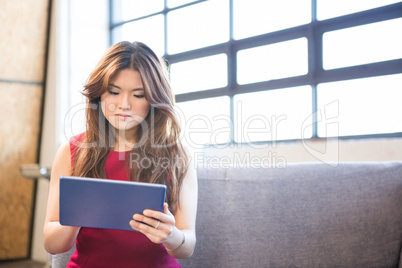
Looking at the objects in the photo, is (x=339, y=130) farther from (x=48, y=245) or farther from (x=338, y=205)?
(x=48, y=245)

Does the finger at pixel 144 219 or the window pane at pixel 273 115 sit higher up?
the window pane at pixel 273 115

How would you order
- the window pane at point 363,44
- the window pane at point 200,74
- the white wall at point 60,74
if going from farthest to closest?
the white wall at point 60,74
the window pane at point 200,74
the window pane at point 363,44

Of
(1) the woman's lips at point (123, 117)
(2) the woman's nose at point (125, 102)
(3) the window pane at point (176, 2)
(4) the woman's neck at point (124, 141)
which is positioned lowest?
(4) the woman's neck at point (124, 141)

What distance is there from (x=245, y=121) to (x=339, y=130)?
2.31 ft

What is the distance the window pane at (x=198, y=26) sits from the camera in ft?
10.9

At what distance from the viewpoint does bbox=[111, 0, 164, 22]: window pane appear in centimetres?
396

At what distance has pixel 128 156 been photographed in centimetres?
153

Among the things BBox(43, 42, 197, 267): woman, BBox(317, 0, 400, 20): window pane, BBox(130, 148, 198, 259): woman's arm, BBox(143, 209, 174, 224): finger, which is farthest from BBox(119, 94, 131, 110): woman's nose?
BBox(317, 0, 400, 20): window pane

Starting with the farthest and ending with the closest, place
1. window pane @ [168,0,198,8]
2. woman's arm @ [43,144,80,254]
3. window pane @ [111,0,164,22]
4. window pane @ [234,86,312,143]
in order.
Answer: window pane @ [111,0,164,22] → window pane @ [168,0,198,8] → window pane @ [234,86,312,143] → woman's arm @ [43,144,80,254]

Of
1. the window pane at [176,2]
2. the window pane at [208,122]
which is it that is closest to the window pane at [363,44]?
the window pane at [208,122]

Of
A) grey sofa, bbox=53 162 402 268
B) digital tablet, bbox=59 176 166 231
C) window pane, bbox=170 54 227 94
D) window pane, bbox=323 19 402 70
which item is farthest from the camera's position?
window pane, bbox=170 54 227 94

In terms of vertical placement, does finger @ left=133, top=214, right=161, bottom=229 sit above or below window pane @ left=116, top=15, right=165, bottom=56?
below

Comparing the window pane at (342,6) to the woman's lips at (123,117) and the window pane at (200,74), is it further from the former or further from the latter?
the woman's lips at (123,117)

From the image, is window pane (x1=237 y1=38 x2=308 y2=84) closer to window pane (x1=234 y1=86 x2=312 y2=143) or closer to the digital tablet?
window pane (x1=234 y1=86 x2=312 y2=143)
